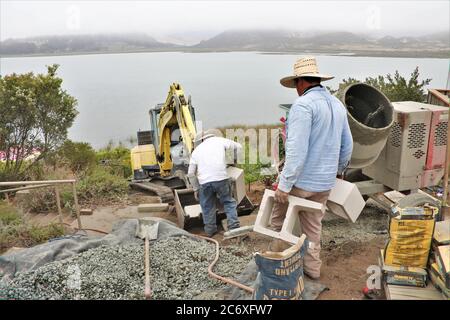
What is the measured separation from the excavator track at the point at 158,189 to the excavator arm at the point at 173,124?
1.16ft

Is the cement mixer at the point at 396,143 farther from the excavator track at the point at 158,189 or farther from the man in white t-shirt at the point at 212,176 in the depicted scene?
the excavator track at the point at 158,189

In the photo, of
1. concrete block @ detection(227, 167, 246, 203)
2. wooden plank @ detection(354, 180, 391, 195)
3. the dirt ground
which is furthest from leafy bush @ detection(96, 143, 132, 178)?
wooden plank @ detection(354, 180, 391, 195)

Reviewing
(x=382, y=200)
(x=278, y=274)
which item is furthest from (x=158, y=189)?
(x=278, y=274)

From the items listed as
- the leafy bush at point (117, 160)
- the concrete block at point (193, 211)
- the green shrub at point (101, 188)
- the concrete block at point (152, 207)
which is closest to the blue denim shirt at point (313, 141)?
the concrete block at point (193, 211)

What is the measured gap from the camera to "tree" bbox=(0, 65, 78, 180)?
8961 millimetres

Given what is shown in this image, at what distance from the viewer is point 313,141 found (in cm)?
370

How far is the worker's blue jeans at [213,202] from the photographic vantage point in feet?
17.6

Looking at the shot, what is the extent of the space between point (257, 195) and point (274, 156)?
2679 millimetres

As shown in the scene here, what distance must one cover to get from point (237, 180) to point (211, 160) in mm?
543

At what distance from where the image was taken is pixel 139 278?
4.02 metres

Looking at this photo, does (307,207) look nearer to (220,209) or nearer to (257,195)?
(220,209)

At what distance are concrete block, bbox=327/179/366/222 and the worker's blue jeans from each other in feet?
5.39

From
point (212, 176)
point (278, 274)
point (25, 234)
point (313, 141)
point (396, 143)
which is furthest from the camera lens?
point (25, 234)

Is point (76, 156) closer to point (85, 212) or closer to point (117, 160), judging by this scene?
point (117, 160)
